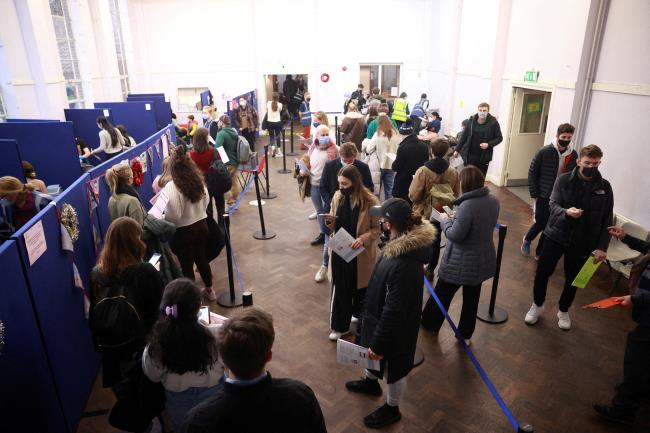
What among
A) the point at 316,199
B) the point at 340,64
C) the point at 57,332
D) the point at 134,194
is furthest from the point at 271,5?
the point at 57,332

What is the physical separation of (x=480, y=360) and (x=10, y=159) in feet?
17.0

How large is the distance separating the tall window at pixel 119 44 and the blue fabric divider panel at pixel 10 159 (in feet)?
34.5

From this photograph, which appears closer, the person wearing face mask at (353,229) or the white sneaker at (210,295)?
the person wearing face mask at (353,229)

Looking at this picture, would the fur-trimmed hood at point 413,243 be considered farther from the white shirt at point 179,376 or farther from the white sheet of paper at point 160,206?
the white sheet of paper at point 160,206

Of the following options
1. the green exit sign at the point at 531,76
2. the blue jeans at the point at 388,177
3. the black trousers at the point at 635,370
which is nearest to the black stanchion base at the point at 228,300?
the blue jeans at the point at 388,177

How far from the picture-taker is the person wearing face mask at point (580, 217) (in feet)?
12.3

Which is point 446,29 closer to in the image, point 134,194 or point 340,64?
point 340,64

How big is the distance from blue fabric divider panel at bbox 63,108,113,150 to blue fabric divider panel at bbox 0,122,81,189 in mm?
2662

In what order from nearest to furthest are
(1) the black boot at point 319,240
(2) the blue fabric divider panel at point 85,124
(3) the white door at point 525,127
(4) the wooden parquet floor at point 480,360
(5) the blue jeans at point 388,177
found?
1. (4) the wooden parquet floor at point 480,360
2. (1) the black boot at point 319,240
3. (5) the blue jeans at point 388,177
4. (2) the blue fabric divider panel at point 85,124
5. (3) the white door at point 525,127

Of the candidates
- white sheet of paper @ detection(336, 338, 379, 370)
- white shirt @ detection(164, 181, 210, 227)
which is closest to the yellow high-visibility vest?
white shirt @ detection(164, 181, 210, 227)

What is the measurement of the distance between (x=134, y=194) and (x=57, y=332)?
164 cm

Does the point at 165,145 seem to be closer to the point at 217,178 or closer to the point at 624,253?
the point at 217,178

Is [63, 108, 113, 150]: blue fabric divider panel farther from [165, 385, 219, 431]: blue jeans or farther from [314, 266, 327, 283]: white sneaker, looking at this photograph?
[165, 385, 219, 431]: blue jeans

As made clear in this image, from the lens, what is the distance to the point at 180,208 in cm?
417
